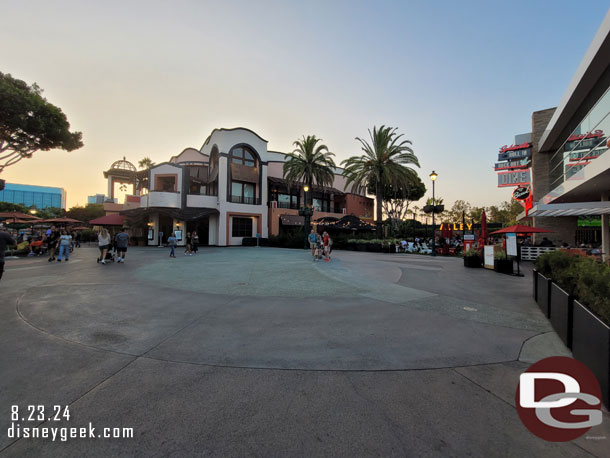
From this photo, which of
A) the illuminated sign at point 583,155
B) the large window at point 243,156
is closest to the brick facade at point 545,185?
the illuminated sign at point 583,155

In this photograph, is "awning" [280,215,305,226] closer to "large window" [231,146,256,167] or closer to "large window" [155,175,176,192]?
"large window" [231,146,256,167]

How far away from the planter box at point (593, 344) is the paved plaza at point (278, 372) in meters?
0.46

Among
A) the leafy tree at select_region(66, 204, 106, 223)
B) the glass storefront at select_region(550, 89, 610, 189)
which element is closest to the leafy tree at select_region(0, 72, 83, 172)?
the glass storefront at select_region(550, 89, 610, 189)

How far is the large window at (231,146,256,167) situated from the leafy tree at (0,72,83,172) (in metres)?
15.1

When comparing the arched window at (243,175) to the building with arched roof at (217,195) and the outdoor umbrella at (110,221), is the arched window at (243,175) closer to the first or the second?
the building with arched roof at (217,195)

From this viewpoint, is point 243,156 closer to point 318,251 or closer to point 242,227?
point 242,227

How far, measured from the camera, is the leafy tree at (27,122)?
582 inches

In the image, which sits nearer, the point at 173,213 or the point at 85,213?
the point at 173,213

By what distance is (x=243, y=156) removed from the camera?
1257 inches

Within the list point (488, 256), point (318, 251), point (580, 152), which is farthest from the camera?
point (318, 251)

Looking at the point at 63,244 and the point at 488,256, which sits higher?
the point at 63,244

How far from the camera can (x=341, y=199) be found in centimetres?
4450

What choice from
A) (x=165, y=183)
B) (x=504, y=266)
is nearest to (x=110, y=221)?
(x=165, y=183)

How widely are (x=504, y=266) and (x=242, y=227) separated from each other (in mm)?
26495
